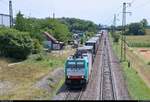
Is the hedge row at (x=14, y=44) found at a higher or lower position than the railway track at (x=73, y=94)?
higher

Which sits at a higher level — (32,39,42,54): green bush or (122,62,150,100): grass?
(32,39,42,54): green bush

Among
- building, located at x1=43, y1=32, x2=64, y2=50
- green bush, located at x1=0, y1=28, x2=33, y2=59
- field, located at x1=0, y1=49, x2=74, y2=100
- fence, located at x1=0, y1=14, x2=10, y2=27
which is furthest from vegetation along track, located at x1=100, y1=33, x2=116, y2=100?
fence, located at x1=0, y1=14, x2=10, y2=27

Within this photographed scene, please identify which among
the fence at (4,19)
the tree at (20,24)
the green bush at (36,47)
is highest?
the fence at (4,19)

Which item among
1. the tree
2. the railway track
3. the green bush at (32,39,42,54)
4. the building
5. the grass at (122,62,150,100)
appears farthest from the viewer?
the building

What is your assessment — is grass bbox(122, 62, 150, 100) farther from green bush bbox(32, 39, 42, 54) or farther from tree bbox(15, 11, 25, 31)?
tree bbox(15, 11, 25, 31)

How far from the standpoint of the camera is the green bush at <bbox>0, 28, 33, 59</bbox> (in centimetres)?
5944

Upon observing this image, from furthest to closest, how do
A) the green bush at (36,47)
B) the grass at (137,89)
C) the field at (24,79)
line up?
the green bush at (36,47), the grass at (137,89), the field at (24,79)

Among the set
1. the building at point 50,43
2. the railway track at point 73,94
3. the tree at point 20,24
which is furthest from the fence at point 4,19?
the railway track at point 73,94

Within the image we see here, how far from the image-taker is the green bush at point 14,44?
5944 cm

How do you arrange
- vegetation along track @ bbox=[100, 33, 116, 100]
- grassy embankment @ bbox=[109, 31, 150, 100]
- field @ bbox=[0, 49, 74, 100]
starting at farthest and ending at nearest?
grassy embankment @ bbox=[109, 31, 150, 100] < vegetation along track @ bbox=[100, 33, 116, 100] < field @ bbox=[0, 49, 74, 100]

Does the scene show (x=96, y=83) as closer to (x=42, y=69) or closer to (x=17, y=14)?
(x=42, y=69)

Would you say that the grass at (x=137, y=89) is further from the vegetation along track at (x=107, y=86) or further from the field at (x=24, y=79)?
the field at (x=24, y=79)

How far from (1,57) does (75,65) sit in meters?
27.5

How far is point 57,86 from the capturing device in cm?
3725
